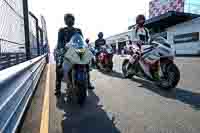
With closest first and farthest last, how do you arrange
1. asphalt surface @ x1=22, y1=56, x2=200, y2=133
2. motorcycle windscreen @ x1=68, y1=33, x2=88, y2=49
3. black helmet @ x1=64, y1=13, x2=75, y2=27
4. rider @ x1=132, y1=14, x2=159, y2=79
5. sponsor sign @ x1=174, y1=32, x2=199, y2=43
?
asphalt surface @ x1=22, y1=56, x2=200, y2=133 → motorcycle windscreen @ x1=68, y1=33, x2=88, y2=49 → black helmet @ x1=64, y1=13, x2=75, y2=27 → rider @ x1=132, y1=14, x2=159, y2=79 → sponsor sign @ x1=174, y1=32, x2=199, y2=43

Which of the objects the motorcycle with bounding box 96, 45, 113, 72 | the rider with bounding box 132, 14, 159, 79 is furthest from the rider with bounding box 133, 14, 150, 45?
the motorcycle with bounding box 96, 45, 113, 72

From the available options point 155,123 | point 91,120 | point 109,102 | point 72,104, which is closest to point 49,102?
point 72,104

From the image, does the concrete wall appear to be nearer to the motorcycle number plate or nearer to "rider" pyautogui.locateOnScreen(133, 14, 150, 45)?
"rider" pyautogui.locateOnScreen(133, 14, 150, 45)

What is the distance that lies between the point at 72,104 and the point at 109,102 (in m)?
0.84

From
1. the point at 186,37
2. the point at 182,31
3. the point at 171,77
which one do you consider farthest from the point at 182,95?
the point at 182,31

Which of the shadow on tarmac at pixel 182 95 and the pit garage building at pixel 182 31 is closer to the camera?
the shadow on tarmac at pixel 182 95

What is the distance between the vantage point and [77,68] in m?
5.12


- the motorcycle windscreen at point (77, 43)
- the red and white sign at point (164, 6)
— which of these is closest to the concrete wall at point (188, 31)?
the red and white sign at point (164, 6)

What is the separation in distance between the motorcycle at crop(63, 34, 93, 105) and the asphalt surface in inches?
12.7

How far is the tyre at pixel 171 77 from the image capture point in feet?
20.4

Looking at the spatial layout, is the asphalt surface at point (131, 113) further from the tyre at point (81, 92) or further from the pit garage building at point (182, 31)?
the pit garage building at point (182, 31)

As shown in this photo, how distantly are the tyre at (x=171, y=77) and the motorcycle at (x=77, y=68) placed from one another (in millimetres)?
2313

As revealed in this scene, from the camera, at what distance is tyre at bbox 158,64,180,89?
6.21 metres

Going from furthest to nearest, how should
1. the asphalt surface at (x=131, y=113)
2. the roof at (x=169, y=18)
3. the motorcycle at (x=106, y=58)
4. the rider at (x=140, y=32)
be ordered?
the roof at (x=169, y=18) < the motorcycle at (x=106, y=58) < the rider at (x=140, y=32) < the asphalt surface at (x=131, y=113)
